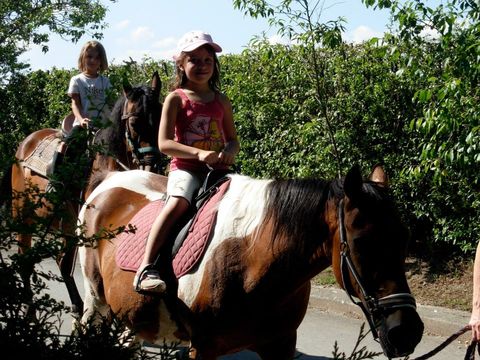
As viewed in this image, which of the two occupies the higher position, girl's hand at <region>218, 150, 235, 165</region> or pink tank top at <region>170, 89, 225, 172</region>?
pink tank top at <region>170, 89, 225, 172</region>

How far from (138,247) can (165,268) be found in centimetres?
33

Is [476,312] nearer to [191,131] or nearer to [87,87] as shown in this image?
[191,131]

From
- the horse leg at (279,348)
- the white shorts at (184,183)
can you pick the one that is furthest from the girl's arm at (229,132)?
the horse leg at (279,348)

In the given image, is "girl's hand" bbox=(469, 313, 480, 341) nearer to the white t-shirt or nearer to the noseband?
the noseband

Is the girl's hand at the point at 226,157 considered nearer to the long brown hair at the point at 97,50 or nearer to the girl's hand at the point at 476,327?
the girl's hand at the point at 476,327

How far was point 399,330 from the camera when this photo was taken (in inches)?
124

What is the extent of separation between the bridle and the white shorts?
2036mm

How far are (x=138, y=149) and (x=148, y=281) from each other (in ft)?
9.54

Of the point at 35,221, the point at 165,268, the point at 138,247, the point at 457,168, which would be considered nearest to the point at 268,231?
the point at 165,268

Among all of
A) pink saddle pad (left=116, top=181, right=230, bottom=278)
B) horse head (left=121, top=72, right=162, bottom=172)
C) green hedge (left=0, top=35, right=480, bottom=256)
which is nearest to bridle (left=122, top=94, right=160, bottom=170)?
horse head (left=121, top=72, right=162, bottom=172)

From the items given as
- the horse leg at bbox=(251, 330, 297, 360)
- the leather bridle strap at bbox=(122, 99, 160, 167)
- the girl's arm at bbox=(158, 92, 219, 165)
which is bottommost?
the horse leg at bbox=(251, 330, 297, 360)

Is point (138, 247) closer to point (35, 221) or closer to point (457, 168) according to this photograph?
point (35, 221)

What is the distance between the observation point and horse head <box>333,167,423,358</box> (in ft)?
10.4

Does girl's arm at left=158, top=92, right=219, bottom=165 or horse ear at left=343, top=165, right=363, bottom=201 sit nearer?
horse ear at left=343, top=165, right=363, bottom=201
